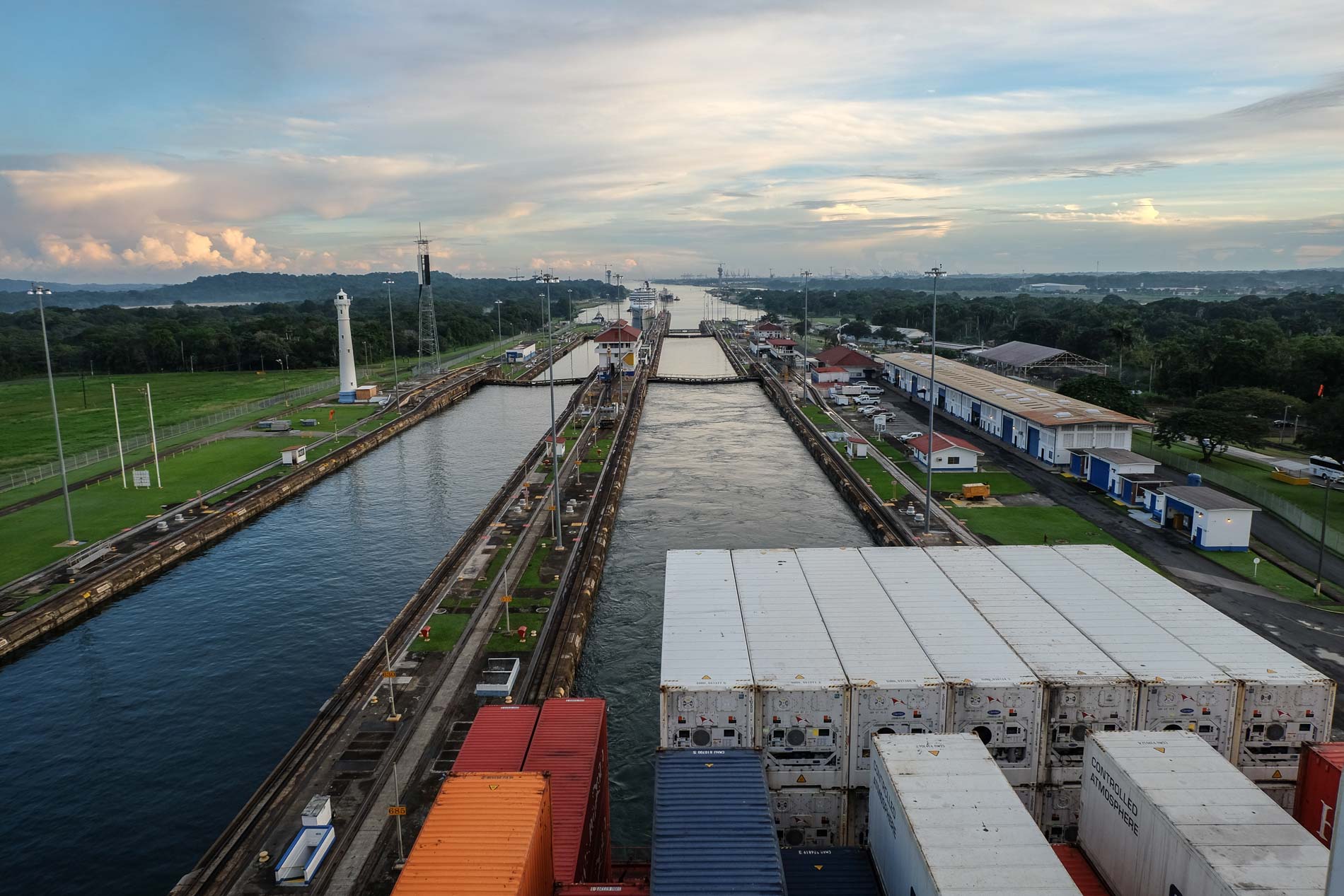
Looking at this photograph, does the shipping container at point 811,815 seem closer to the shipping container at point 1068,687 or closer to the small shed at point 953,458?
the shipping container at point 1068,687

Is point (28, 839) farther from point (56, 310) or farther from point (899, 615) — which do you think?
point (56, 310)

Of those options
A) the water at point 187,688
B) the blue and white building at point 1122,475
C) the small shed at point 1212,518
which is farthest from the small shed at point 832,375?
the water at point 187,688

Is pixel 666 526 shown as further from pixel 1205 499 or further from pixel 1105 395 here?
pixel 1105 395

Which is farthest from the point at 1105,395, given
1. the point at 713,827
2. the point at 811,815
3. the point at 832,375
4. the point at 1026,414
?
the point at 713,827

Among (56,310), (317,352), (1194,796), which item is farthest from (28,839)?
(56,310)

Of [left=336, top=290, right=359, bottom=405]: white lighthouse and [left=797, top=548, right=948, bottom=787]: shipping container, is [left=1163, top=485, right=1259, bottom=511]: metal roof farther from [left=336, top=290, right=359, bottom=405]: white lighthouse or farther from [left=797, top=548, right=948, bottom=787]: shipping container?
[left=336, top=290, right=359, bottom=405]: white lighthouse
